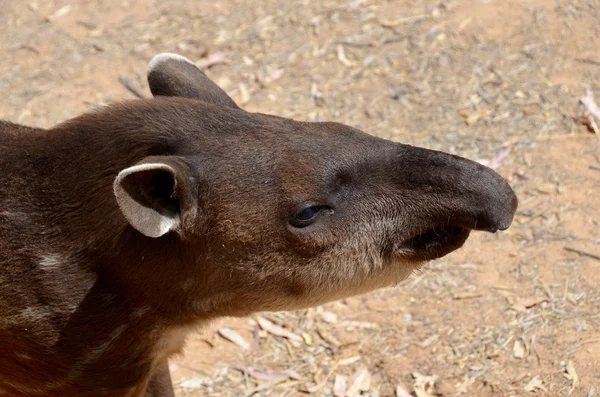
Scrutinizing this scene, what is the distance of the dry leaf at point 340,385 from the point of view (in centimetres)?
695

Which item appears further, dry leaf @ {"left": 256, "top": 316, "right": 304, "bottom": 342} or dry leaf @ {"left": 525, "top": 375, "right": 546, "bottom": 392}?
dry leaf @ {"left": 256, "top": 316, "right": 304, "bottom": 342}

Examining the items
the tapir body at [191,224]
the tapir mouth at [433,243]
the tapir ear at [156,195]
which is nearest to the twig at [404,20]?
the tapir body at [191,224]

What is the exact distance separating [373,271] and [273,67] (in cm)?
625

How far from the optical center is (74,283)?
16.6ft

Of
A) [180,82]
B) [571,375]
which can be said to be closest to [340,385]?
[571,375]

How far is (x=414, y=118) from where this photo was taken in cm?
952

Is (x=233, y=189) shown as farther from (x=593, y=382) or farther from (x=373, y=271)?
(x=593, y=382)

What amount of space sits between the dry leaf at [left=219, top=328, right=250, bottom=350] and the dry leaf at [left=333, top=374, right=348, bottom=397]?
99 cm

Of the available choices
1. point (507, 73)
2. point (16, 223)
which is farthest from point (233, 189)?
point (507, 73)

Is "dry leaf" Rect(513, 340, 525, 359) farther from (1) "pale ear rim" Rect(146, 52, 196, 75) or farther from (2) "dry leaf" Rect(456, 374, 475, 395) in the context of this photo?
(1) "pale ear rim" Rect(146, 52, 196, 75)

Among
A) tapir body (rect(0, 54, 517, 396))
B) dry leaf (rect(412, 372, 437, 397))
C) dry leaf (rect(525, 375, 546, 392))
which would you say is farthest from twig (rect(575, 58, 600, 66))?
tapir body (rect(0, 54, 517, 396))

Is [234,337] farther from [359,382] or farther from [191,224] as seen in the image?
[191,224]

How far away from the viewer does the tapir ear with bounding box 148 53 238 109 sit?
18.4ft

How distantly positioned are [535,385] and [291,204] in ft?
9.39
